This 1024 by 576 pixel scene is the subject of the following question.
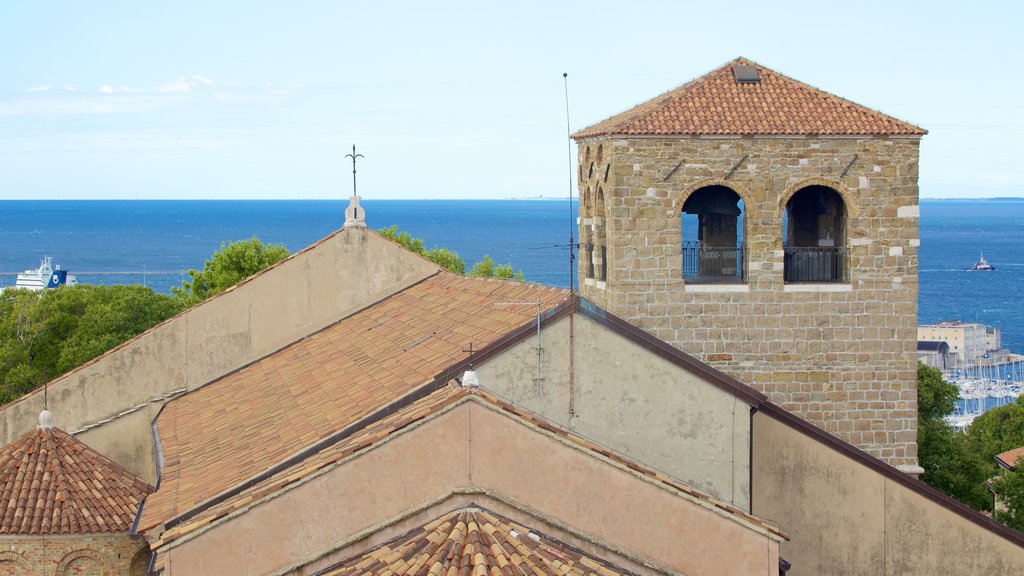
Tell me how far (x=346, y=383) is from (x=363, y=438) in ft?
17.3

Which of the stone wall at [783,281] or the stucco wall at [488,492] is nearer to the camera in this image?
the stucco wall at [488,492]

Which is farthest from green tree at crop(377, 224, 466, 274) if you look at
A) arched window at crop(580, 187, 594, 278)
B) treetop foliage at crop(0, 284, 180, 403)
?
arched window at crop(580, 187, 594, 278)

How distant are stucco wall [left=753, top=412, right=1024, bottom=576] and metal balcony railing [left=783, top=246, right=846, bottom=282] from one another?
386 cm

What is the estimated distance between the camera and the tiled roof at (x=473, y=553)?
43.5ft

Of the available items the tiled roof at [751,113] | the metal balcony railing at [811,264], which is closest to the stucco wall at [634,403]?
the tiled roof at [751,113]

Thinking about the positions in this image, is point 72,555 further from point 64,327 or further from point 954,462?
point 954,462

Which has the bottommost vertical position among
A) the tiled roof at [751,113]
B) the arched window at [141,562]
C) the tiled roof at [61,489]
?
the arched window at [141,562]

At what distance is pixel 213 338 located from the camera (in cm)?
2625

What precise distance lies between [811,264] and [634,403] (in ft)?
23.7

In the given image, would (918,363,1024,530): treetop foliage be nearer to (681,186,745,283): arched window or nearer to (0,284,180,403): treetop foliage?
(681,186,745,283): arched window

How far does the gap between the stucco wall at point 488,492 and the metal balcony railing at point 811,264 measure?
908 centimetres

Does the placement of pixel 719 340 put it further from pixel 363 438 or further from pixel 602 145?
pixel 363 438

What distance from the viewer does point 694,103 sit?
22.7m

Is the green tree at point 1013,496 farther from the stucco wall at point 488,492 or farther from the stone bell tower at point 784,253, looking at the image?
the stucco wall at point 488,492
